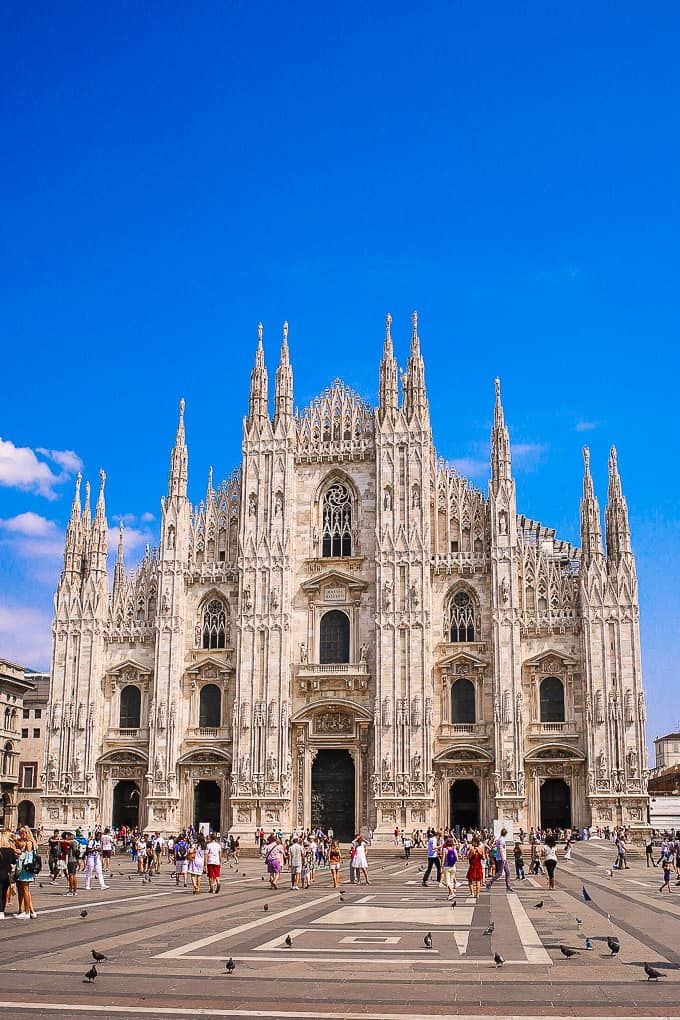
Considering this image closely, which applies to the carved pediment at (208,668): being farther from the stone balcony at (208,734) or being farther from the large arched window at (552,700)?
the large arched window at (552,700)

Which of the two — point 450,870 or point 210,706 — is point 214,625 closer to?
point 210,706

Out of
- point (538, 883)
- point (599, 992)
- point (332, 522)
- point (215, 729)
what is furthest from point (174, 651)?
point (599, 992)

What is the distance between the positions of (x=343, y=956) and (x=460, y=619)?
40257mm

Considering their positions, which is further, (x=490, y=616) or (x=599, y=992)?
(x=490, y=616)

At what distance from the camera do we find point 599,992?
1418 cm

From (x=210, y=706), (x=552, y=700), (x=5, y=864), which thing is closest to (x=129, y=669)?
(x=210, y=706)

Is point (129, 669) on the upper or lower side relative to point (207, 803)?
upper

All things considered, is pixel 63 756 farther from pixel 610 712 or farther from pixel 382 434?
pixel 610 712

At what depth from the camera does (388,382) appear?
2356 inches

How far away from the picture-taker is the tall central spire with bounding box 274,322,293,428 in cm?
6097

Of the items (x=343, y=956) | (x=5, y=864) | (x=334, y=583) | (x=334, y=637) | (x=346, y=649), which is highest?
(x=334, y=583)

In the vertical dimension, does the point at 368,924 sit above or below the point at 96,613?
below

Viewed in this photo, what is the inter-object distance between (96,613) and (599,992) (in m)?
48.7

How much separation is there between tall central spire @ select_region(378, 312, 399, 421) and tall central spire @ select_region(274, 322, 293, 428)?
4.97m
